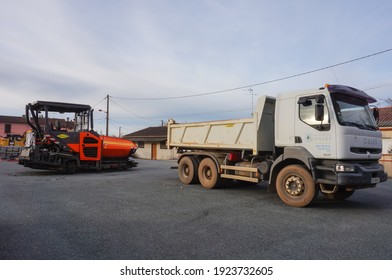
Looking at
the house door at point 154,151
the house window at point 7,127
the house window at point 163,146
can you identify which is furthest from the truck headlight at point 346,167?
the house window at point 7,127

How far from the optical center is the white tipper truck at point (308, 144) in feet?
20.3

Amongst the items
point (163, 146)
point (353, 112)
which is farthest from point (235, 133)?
point (163, 146)

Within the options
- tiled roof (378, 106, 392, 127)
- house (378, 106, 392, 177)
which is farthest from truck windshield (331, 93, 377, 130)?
tiled roof (378, 106, 392, 127)

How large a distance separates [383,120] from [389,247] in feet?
54.6

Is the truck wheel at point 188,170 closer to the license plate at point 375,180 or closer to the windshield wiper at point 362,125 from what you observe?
the windshield wiper at point 362,125

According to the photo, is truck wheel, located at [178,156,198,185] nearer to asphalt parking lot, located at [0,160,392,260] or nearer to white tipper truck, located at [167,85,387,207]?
white tipper truck, located at [167,85,387,207]

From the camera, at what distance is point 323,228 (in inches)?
200

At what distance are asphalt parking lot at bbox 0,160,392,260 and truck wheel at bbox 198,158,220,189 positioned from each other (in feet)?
2.93

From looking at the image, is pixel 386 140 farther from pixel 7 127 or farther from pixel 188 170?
pixel 7 127

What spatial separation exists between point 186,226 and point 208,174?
183 inches

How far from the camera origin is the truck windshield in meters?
6.33

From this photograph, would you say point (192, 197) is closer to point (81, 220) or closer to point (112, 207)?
point (112, 207)

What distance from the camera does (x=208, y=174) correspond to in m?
9.65

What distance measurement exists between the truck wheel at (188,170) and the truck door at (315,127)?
13.3 feet
